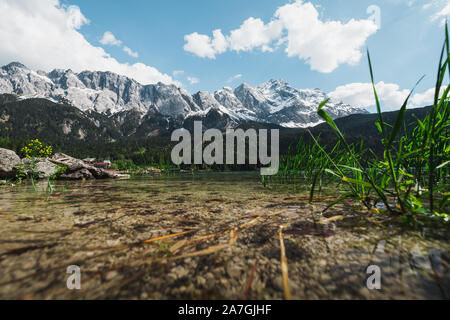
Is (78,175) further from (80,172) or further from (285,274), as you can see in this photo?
(285,274)

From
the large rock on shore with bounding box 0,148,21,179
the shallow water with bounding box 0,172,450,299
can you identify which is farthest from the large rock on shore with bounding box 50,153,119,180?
the shallow water with bounding box 0,172,450,299

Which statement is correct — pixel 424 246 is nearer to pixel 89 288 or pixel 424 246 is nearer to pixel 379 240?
pixel 379 240

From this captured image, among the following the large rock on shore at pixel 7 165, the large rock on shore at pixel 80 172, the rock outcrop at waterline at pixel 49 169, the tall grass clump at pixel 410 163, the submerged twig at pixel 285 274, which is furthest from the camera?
the large rock on shore at pixel 80 172

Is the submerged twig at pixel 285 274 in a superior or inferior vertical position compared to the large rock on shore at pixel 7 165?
inferior

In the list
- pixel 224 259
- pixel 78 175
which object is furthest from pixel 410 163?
pixel 78 175

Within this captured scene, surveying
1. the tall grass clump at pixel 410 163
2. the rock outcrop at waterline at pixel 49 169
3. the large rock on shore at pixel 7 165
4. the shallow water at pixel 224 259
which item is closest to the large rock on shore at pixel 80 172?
the rock outcrop at waterline at pixel 49 169

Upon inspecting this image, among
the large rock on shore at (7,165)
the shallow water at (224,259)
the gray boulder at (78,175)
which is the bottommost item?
the gray boulder at (78,175)

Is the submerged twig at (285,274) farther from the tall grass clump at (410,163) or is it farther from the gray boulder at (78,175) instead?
the gray boulder at (78,175)

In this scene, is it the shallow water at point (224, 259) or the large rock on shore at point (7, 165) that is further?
the large rock on shore at point (7, 165)

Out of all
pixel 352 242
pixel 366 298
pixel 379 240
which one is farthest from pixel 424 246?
pixel 366 298

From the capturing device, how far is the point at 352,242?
1.03m

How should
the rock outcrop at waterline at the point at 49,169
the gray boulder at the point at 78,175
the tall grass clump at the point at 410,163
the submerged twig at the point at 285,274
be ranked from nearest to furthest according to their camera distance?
1. the submerged twig at the point at 285,274
2. the tall grass clump at the point at 410,163
3. the rock outcrop at waterline at the point at 49,169
4. the gray boulder at the point at 78,175

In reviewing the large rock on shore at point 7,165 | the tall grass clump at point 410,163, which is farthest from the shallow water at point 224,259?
the large rock on shore at point 7,165

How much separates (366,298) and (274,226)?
29.5 inches
